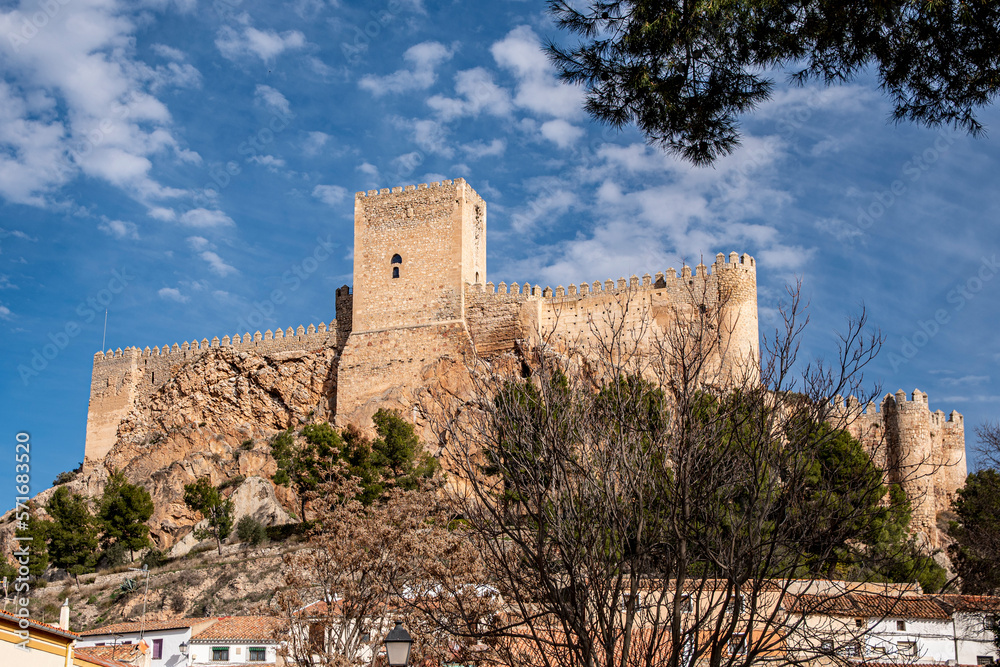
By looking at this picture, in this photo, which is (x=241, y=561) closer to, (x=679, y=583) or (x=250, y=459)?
(x=250, y=459)

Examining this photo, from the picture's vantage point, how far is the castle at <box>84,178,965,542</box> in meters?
36.1

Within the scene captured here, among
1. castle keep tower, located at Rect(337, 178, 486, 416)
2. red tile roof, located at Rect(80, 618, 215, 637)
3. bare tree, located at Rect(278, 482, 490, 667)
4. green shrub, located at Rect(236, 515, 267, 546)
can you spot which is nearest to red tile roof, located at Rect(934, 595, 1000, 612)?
bare tree, located at Rect(278, 482, 490, 667)

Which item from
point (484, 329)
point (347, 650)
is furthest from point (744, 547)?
point (484, 329)

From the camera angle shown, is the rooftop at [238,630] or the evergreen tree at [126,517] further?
the evergreen tree at [126,517]

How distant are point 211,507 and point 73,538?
17.5ft

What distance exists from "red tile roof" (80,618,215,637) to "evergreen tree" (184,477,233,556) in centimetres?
637

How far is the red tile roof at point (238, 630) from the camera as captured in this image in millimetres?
24703

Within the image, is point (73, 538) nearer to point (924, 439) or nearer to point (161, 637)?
point (161, 637)

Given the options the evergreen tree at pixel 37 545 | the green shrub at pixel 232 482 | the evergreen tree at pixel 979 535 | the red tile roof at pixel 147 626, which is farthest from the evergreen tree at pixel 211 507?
the evergreen tree at pixel 979 535

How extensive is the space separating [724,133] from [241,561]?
89.3 feet

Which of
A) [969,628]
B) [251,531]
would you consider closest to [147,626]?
[251,531]

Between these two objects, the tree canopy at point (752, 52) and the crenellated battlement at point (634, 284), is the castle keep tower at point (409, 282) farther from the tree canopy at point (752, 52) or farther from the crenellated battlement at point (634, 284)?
the tree canopy at point (752, 52)

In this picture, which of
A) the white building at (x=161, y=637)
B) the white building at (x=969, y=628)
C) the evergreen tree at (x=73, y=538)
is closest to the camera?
the white building at (x=969, y=628)

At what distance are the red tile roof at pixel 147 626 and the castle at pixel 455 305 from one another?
12.0m
